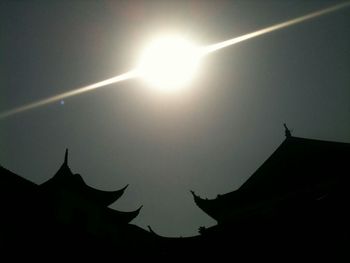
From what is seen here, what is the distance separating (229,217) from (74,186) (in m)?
8.36

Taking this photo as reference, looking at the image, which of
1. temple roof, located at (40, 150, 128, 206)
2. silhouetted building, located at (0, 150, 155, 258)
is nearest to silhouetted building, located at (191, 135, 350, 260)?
silhouetted building, located at (0, 150, 155, 258)

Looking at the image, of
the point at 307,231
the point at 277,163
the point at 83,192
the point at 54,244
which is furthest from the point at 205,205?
the point at 307,231

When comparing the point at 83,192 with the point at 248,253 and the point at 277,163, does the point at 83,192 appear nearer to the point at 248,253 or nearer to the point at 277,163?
the point at 248,253

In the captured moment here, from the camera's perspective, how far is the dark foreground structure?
213 inches

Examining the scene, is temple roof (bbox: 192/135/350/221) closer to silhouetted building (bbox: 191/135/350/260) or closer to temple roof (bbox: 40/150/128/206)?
silhouetted building (bbox: 191/135/350/260)

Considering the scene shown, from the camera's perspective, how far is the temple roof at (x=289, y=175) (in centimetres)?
1327

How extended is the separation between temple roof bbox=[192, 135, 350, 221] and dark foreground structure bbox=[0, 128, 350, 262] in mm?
45

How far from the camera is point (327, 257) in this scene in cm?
536

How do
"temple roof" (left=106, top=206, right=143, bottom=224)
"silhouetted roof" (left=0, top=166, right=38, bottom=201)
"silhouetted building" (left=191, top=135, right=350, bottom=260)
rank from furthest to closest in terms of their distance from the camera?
"temple roof" (left=106, top=206, right=143, bottom=224)
"silhouetted roof" (left=0, top=166, right=38, bottom=201)
"silhouetted building" (left=191, top=135, right=350, bottom=260)

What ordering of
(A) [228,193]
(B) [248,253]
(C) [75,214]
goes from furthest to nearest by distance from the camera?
1. (A) [228,193]
2. (C) [75,214]
3. (B) [248,253]

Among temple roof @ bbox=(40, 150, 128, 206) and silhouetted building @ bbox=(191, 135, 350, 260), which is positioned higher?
temple roof @ bbox=(40, 150, 128, 206)

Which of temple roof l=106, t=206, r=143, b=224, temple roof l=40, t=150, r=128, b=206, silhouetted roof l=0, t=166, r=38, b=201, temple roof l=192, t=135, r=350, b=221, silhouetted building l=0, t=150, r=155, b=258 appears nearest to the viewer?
Result: silhouetted building l=0, t=150, r=155, b=258

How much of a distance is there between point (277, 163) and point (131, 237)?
9646 mm

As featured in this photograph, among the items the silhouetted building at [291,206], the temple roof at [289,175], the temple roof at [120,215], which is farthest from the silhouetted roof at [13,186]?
the temple roof at [289,175]
